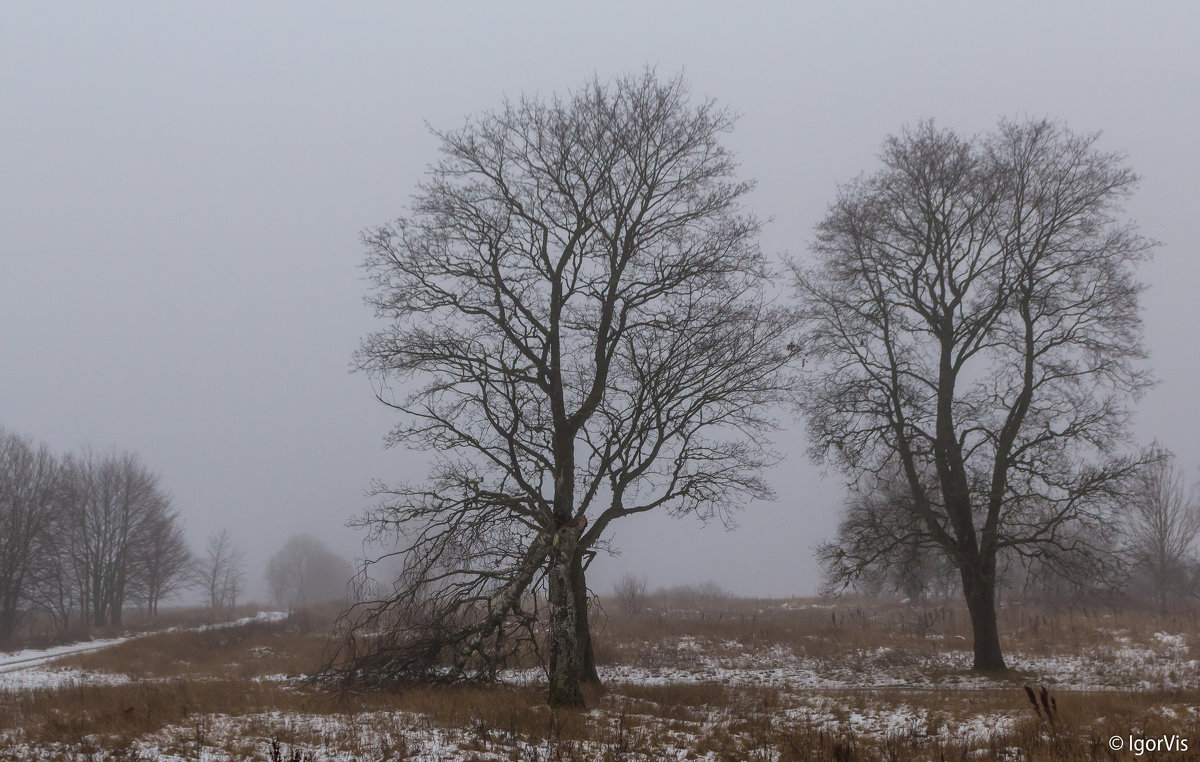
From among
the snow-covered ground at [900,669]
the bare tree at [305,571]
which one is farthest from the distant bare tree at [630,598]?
the bare tree at [305,571]

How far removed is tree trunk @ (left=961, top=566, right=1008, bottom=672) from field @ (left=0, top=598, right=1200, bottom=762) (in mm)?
503

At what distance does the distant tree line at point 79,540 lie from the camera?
A: 3753 centimetres

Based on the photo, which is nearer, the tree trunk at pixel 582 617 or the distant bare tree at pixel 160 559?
the tree trunk at pixel 582 617

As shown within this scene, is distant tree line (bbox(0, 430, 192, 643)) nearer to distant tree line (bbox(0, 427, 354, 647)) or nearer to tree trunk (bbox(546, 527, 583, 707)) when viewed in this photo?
distant tree line (bbox(0, 427, 354, 647))

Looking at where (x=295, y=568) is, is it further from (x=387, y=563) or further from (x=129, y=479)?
(x=129, y=479)

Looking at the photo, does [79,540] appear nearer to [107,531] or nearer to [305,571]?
[107,531]

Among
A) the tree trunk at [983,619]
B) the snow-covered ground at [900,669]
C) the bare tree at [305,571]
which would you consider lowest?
the bare tree at [305,571]

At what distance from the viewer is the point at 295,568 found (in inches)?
3999

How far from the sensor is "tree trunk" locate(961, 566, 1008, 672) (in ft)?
53.9

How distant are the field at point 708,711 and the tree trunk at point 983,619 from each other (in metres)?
0.50

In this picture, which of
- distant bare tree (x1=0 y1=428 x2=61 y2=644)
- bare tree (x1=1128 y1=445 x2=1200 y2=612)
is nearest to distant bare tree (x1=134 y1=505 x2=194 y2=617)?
distant bare tree (x1=0 y1=428 x2=61 y2=644)

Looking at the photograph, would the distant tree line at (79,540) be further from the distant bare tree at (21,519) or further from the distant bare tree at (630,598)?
the distant bare tree at (630,598)

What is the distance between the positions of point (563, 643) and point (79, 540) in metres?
48.3

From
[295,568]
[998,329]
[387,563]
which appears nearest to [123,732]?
[998,329]
